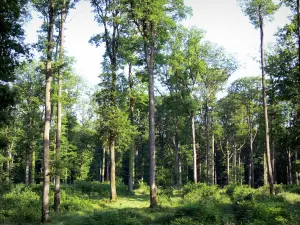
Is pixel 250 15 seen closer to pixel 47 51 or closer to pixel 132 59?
pixel 132 59

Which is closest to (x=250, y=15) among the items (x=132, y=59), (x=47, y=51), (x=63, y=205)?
(x=132, y=59)

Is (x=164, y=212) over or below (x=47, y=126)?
below

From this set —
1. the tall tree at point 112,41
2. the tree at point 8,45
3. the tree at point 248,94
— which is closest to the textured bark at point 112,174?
the tall tree at point 112,41

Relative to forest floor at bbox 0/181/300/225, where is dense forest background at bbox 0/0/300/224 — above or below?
above

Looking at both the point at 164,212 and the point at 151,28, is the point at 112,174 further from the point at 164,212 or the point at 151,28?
the point at 151,28

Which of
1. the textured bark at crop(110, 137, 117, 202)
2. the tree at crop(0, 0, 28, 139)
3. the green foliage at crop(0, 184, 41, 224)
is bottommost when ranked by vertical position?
the green foliage at crop(0, 184, 41, 224)

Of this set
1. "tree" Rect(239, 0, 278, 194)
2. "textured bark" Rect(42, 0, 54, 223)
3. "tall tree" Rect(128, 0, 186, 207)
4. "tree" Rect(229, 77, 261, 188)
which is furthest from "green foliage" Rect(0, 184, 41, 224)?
"tree" Rect(229, 77, 261, 188)

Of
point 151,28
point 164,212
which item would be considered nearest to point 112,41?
point 151,28

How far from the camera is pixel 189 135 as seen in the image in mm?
46094

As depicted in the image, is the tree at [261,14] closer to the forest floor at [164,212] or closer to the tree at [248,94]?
the forest floor at [164,212]

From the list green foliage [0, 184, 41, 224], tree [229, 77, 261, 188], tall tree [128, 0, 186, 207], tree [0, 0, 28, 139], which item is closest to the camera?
tree [0, 0, 28, 139]

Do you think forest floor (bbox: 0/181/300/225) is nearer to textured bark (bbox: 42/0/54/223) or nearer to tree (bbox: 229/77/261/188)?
textured bark (bbox: 42/0/54/223)

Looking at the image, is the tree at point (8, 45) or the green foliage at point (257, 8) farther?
the green foliage at point (257, 8)

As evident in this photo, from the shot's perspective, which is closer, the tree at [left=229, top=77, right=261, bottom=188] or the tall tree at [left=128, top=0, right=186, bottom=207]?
the tall tree at [left=128, top=0, right=186, bottom=207]
